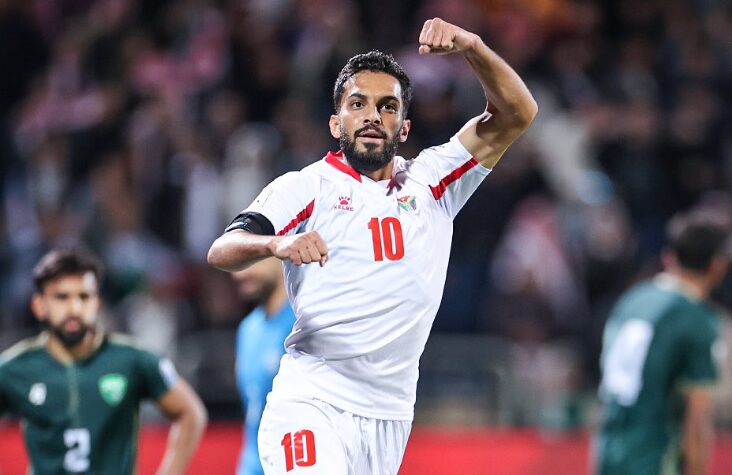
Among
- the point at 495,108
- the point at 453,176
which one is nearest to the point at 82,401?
the point at 453,176

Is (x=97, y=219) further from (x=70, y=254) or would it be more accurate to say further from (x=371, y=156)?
(x=371, y=156)

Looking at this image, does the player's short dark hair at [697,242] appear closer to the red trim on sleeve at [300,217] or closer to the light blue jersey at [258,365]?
the light blue jersey at [258,365]

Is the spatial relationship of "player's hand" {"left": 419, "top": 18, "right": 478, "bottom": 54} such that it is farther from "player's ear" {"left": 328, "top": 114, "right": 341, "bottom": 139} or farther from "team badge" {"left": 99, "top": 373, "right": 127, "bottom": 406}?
"team badge" {"left": 99, "top": 373, "right": 127, "bottom": 406}

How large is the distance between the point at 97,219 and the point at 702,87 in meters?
5.70

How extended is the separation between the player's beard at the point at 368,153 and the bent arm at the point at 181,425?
5.89ft

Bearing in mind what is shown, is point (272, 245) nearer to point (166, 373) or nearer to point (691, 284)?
point (166, 373)

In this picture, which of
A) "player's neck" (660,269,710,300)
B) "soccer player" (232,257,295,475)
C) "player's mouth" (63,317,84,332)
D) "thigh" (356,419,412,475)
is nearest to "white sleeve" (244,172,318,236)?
"thigh" (356,419,412,475)

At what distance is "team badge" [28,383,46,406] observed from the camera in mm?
6195

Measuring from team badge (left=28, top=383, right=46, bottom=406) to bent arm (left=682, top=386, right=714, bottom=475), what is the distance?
3.21 metres

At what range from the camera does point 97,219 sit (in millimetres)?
11305

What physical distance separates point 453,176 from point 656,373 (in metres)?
2.06

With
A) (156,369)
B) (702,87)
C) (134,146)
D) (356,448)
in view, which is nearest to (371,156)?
(356,448)

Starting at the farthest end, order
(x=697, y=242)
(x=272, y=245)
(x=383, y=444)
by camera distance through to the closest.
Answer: (x=697, y=242), (x=383, y=444), (x=272, y=245)

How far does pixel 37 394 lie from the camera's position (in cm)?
620
